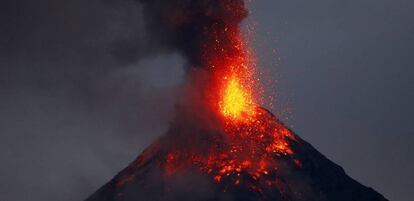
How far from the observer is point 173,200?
70.9 meters

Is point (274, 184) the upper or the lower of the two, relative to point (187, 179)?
lower

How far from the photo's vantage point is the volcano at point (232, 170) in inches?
2849

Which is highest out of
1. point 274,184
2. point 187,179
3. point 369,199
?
point 187,179

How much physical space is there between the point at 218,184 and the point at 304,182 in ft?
29.8

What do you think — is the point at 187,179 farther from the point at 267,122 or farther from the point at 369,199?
the point at 369,199

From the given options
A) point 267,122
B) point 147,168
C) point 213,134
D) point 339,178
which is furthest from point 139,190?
point 339,178

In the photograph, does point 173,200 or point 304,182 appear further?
point 304,182

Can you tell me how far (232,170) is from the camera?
74.0 meters

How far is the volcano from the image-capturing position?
237 ft

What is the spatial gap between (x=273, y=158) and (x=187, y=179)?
29.9ft

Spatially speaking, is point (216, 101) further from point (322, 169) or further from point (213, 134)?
point (322, 169)

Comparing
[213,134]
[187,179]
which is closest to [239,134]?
[213,134]

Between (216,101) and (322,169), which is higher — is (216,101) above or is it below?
above

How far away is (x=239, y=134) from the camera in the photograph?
7750 centimetres
